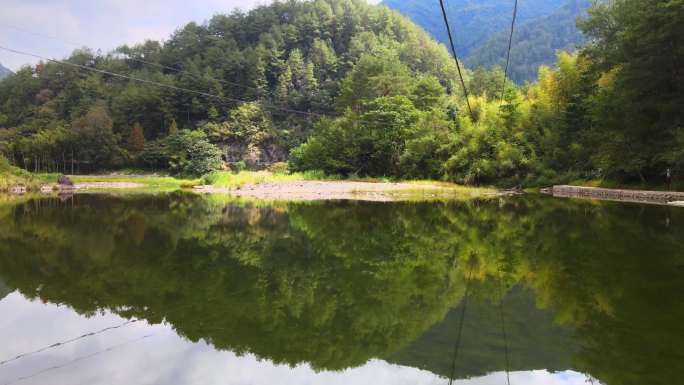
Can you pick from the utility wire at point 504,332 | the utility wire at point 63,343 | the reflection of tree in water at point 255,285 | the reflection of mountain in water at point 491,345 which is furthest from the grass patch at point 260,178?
the reflection of mountain in water at point 491,345

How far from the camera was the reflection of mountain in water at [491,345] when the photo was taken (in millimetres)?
3639

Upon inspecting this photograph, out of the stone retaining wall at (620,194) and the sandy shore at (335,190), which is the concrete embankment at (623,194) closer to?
the stone retaining wall at (620,194)

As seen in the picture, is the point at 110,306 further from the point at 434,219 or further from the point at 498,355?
the point at 434,219

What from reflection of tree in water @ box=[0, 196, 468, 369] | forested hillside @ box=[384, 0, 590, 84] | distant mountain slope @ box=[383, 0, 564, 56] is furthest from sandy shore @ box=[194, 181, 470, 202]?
distant mountain slope @ box=[383, 0, 564, 56]

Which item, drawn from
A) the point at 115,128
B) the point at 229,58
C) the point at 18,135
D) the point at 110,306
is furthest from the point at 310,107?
the point at 110,306

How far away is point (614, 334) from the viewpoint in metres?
4.08

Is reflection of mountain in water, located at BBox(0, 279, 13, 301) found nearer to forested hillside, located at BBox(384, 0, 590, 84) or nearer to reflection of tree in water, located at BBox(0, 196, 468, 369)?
reflection of tree in water, located at BBox(0, 196, 468, 369)

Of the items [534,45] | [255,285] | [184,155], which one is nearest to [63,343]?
[255,285]

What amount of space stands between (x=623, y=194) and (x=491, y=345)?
2198 cm

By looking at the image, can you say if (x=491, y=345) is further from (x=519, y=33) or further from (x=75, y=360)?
(x=519, y=33)

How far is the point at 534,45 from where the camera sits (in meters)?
113

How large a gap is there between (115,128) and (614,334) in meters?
77.0

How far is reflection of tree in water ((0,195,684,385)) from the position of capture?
12.9 ft

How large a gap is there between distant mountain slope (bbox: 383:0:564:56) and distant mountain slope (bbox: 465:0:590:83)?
1014 cm
